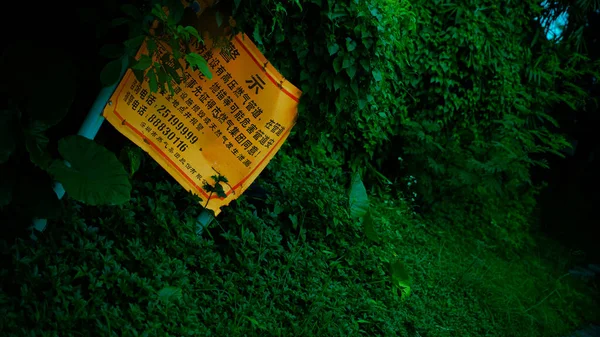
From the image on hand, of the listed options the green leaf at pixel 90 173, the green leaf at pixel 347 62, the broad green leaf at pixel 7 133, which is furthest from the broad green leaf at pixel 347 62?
the broad green leaf at pixel 7 133

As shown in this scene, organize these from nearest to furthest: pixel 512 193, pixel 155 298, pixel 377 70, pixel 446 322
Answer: pixel 155 298, pixel 377 70, pixel 446 322, pixel 512 193

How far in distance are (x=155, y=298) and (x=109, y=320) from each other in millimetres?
283

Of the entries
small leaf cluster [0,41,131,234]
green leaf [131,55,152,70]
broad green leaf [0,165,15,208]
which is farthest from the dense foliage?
broad green leaf [0,165,15,208]

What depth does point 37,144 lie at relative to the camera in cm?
246

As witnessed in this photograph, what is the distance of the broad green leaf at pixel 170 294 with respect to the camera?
110 inches

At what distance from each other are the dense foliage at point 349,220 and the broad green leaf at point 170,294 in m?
0.01

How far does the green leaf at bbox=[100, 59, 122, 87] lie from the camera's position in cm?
254

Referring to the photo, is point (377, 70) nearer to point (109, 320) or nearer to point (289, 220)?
point (289, 220)

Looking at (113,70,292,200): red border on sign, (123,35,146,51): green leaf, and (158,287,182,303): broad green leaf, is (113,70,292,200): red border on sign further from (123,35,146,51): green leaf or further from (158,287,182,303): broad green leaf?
(158,287,182,303): broad green leaf

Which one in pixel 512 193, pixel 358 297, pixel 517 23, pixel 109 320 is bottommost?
pixel 109 320

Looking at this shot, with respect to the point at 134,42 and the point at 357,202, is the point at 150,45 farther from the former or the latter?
the point at 357,202

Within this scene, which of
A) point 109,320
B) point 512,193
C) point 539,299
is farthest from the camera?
point 512,193

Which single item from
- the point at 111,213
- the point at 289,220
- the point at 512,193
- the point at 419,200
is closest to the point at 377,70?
the point at 289,220

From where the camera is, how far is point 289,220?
4035 mm
